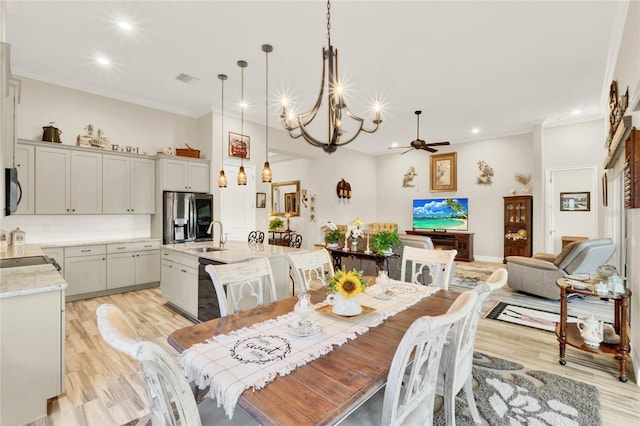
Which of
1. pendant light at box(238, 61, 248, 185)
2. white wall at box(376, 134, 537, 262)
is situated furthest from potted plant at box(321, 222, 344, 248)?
white wall at box(376, 134, 537, 262)

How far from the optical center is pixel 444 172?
8.49 meters

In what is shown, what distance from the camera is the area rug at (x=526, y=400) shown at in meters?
1.93

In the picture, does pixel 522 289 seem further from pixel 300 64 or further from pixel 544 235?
pixel 300 64

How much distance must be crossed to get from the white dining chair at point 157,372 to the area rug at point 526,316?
396 centimetres

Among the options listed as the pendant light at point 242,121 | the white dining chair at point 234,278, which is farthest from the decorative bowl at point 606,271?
the pendant light at point 242,121

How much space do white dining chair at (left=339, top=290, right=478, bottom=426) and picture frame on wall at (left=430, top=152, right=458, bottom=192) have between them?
7706 millimetres

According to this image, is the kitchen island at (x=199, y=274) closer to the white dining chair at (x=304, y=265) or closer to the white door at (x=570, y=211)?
the white dining chair at (x=304, y=265)

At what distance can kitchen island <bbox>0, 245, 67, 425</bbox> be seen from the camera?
1.84 metres

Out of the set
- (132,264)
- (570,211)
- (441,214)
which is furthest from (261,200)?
(570,211)

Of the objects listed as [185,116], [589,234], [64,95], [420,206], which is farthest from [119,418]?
[589,234]

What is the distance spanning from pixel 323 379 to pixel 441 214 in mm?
8124

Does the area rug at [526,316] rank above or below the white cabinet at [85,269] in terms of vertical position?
below

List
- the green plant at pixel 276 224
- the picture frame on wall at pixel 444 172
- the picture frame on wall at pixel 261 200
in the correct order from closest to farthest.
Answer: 1. the picture frame on wall at pixel 261 200
2. the picture frame on wall at pixel 444 172
3. the green plant at pixel 276 224

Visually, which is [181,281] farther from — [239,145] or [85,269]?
[239,145]
